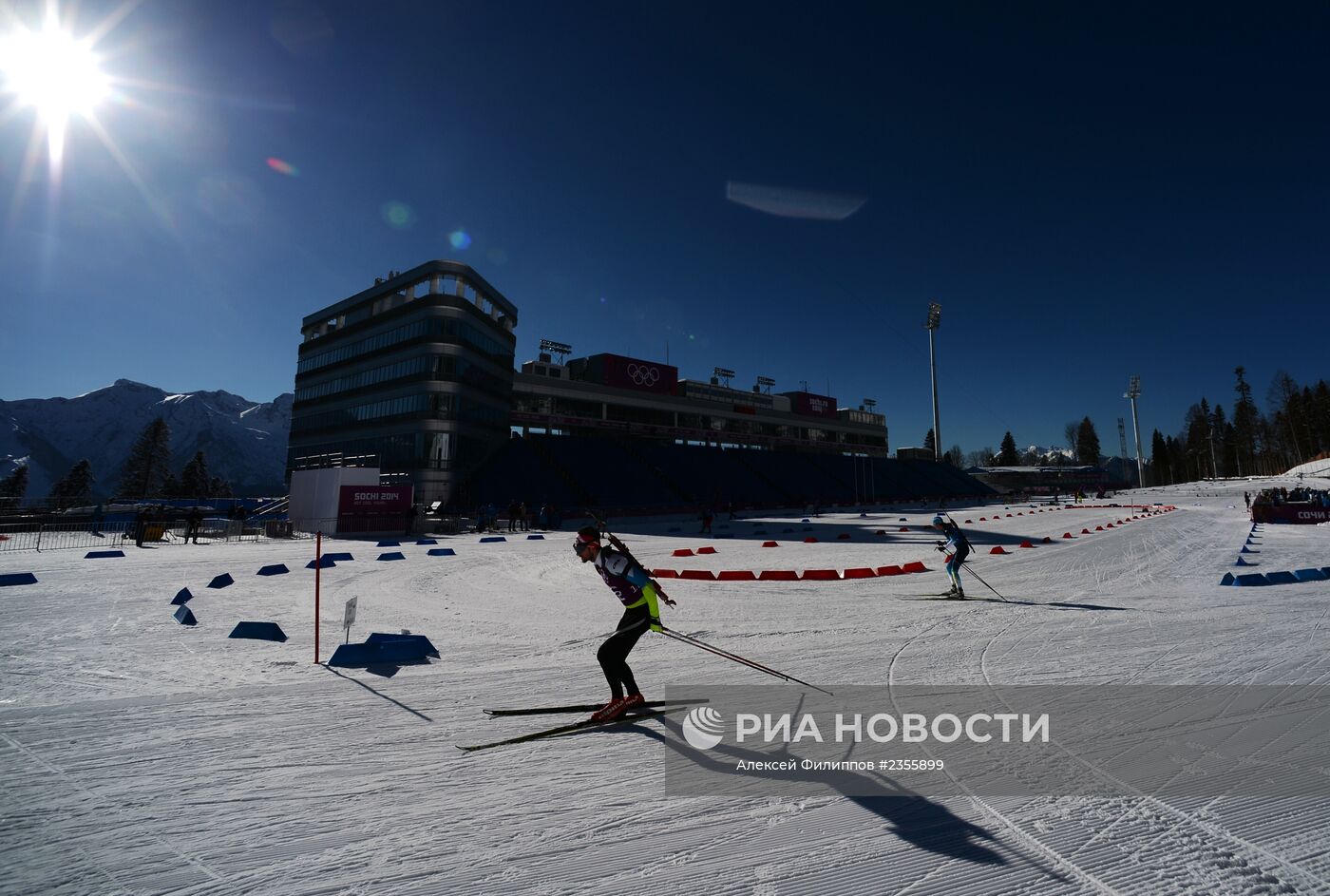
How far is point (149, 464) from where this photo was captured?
72250mm

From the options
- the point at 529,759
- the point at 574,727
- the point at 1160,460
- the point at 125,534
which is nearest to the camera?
the point at 529,759

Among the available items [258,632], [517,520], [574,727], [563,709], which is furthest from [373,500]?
[574,727]

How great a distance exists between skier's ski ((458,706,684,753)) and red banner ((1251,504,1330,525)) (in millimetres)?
41702

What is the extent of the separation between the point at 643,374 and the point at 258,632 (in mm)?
60987

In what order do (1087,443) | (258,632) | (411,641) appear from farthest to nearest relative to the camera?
(1087,443) → (258,632) → (411,641)

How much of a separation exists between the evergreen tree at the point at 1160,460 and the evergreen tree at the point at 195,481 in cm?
18753

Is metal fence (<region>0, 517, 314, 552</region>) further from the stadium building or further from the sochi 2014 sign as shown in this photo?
the sochi 2014 sign

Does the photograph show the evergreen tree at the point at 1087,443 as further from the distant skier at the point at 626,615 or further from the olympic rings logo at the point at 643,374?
the distant skier at the point at 626,615

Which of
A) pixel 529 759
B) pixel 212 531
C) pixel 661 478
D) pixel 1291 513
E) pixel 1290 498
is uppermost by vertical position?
pixel 661 478

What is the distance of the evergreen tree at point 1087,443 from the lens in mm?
140875

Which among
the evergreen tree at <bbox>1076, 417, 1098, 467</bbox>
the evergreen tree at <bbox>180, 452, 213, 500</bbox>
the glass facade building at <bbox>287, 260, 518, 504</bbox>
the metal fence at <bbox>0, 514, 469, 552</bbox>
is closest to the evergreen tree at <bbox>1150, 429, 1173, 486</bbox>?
the evergreen tree at <bbox>1076, 417, 1098, 467</bbox>

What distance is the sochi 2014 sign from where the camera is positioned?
65.8 metres

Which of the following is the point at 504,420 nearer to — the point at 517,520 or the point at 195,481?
the point at 517,520

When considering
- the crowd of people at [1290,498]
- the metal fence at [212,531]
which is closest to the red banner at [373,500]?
the metal fence at [212,531]
